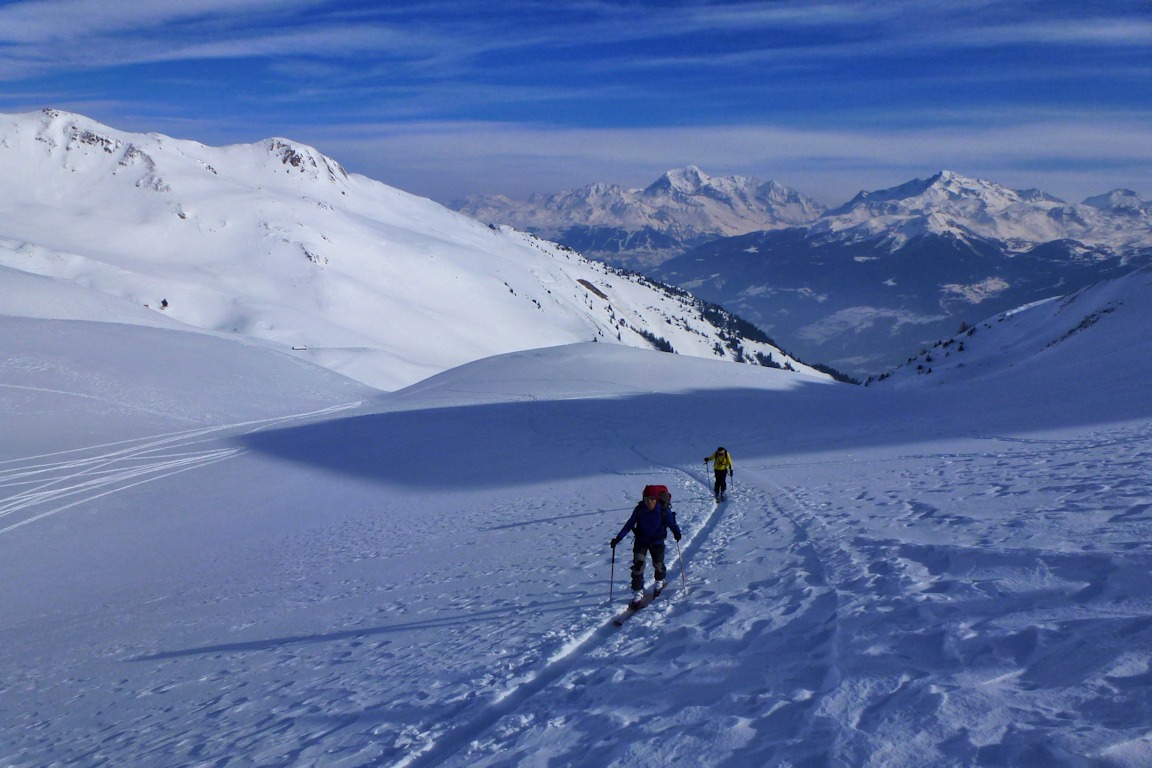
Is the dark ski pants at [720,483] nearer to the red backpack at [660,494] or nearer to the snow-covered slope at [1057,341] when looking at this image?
the red backpack at [660,494]

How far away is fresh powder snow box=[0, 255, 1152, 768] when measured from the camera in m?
6.81

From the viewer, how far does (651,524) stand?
11195 millimetres

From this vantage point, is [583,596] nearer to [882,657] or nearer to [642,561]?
[642,561]

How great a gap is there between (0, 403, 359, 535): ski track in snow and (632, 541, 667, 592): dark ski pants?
62.4 ft

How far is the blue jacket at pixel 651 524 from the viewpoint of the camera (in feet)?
36.7

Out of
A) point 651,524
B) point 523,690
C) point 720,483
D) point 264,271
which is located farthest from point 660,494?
point 264,271

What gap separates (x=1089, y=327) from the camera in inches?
1793

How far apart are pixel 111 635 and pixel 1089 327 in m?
51.4

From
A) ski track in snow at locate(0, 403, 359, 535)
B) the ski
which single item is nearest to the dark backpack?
the ski

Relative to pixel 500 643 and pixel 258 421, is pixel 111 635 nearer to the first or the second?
pixel 500 643

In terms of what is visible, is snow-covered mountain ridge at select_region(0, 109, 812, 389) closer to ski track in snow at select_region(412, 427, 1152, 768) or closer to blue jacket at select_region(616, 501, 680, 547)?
blue jacket at select_region(616, 501, 680, 547)

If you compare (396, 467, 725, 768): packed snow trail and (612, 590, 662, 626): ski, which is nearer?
(396, 467, 725, 768): packed snow trail

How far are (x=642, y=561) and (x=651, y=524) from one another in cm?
56

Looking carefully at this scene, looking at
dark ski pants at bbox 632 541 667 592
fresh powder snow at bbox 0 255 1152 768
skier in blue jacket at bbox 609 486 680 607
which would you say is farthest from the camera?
skier in blue jacket at bbox 609 486 680 607
